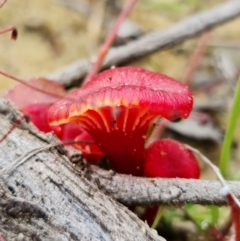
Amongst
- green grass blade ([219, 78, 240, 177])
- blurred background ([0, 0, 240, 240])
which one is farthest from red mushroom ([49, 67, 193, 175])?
blurred background ([0, 0, 240, 240])

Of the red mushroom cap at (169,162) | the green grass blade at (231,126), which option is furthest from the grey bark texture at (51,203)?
the green grass blade at (231,126)

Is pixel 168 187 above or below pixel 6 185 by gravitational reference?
above

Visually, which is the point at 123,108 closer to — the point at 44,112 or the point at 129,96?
the point at 129,96

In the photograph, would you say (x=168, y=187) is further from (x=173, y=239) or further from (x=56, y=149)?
(x=173, y=239)

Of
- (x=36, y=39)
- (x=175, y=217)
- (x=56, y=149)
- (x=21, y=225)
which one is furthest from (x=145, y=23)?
(x=21, y=225)

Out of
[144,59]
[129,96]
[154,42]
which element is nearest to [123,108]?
[129,96]

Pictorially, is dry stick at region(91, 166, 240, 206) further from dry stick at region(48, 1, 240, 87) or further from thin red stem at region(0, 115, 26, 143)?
dry stick at region(48, 1, 240, 87)

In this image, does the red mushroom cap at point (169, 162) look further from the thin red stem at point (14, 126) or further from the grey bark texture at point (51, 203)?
the thin red stem at point (14, 126)
